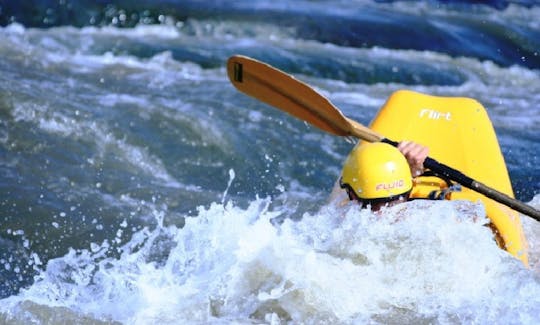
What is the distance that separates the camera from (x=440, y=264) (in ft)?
14.5

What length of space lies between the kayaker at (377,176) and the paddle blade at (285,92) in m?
0.78

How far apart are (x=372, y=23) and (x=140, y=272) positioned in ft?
Result: 23.5

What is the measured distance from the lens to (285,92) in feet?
18.0

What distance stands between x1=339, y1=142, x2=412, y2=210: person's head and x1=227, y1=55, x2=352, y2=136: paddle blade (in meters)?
0.79

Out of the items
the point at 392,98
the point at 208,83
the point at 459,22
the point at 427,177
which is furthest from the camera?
the point at 459,22

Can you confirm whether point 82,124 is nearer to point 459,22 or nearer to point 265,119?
point 265,119

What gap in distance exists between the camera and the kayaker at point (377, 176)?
430cm

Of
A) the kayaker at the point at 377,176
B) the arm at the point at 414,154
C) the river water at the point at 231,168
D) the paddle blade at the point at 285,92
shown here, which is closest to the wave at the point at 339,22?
the river water at the point at 231,168

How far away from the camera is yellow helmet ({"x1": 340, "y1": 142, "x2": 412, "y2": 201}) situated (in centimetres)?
430

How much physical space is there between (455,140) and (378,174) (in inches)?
49.4

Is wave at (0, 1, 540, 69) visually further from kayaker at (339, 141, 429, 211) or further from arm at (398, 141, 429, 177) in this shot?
kayaker at (339, 141, 429, 211)

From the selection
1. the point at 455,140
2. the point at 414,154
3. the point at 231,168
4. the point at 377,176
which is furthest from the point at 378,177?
the point at 231,168

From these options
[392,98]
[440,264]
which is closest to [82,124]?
[392,98]

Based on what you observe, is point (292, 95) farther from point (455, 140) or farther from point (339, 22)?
point (339, 22)
